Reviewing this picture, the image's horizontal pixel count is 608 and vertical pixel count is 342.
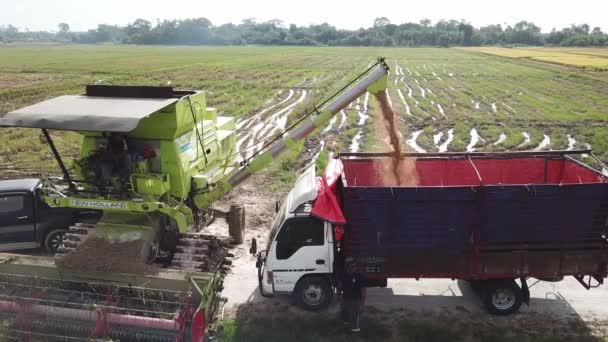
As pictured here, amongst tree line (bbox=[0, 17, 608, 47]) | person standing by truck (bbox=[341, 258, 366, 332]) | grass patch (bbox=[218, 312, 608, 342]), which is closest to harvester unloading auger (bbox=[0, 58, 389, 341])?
grass patch (bbox=[218, 312, 608, 342])

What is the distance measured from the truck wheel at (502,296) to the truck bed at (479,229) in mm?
365

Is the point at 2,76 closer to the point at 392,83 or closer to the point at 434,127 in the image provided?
the point at 392,83

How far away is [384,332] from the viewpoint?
9.17m

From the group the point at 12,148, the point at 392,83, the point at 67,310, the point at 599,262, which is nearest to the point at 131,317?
the point at 67,310

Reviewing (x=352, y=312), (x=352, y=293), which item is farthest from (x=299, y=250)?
(x=352, y=312)

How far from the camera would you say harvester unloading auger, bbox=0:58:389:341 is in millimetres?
8445

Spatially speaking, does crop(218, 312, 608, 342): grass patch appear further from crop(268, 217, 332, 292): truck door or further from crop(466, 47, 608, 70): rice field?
crop(466, 47, 608, 70): rice field

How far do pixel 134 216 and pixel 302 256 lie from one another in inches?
147

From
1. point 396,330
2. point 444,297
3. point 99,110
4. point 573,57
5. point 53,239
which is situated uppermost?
point 573,57

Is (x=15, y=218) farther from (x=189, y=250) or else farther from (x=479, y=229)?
(x=479, y=229)

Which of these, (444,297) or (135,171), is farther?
(444,297)

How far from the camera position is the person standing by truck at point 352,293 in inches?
359

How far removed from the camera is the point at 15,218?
1205cm

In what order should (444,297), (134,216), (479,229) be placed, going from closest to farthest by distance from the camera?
(479,229), (444,297), (134,216)
